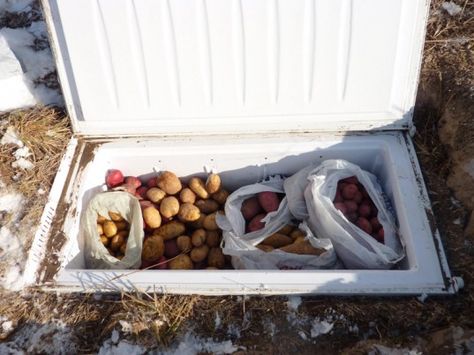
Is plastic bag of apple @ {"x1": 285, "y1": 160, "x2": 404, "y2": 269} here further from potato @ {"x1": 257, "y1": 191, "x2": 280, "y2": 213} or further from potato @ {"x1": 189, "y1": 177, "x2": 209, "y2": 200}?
potato @ {"x1": 189, "y1": 177, "x2": 209, "y2": 200}

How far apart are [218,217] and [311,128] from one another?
66 centimetres

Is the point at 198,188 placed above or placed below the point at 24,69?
below

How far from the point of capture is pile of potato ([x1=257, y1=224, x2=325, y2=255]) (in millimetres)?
2168

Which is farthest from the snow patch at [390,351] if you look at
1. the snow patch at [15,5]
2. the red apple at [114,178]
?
the snow patch at [15,5]

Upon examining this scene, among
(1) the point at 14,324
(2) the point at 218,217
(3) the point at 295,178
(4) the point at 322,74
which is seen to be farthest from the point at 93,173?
(4) the point at 322,74

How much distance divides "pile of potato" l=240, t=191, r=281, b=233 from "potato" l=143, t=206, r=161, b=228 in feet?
1.44

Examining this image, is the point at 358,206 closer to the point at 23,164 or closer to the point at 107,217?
the point at 107,217

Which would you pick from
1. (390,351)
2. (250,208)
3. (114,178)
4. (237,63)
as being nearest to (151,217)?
(114,178)

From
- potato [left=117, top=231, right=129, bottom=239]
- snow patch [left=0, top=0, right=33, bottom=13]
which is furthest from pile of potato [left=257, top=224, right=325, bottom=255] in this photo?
snow patch [left=0, top=0, right=33, bottom=13]

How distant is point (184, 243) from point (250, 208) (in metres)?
0.38

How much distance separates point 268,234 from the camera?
2.30 m

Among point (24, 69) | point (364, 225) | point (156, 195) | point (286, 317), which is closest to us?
point (286, 317)

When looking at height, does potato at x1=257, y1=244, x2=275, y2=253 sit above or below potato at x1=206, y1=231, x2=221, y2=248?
above

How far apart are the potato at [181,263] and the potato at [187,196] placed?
0.32 m
